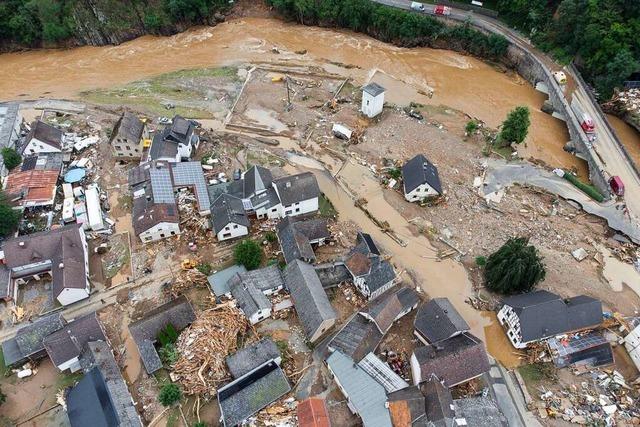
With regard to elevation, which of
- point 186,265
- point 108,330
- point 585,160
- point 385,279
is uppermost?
point 585,160

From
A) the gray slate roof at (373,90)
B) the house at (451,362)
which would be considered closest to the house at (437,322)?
the house at (451,362)

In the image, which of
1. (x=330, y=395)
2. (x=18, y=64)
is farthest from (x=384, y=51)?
(x=18, y=64)

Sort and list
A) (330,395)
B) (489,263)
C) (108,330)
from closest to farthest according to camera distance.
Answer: (330,395) < (108,330) < (489,263)

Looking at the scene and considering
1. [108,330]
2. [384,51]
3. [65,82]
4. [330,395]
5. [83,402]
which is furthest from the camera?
[384,51]

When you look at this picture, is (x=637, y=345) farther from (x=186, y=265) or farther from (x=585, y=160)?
(x=186, y=265)

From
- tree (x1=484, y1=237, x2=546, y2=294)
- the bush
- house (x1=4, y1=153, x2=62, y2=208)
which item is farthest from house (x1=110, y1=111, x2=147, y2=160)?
the bush

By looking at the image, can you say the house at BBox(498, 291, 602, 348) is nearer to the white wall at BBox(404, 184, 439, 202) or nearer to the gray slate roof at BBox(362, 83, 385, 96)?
the white wall at BBox(404, 184, 439, 202)
